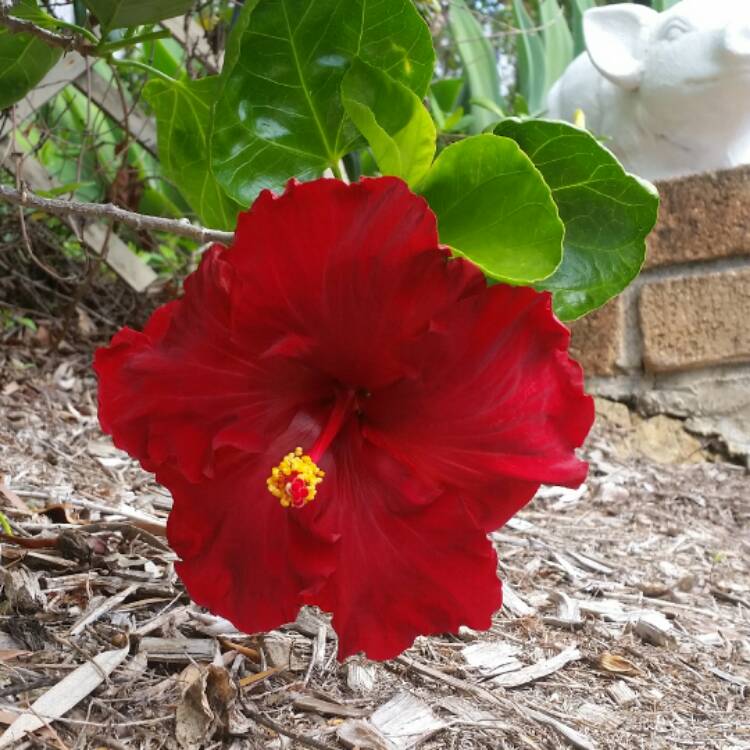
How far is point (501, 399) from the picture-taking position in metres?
0.54

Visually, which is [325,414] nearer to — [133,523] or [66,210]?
[66,210]

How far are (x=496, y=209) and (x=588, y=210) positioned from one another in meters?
0.09

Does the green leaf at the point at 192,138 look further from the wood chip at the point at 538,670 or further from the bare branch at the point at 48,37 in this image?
the wood chip at the point at 538,670

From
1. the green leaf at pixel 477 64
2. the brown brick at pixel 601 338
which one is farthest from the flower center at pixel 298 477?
the green leaf at pixel 477 64

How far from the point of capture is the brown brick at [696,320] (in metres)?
→ 2.05

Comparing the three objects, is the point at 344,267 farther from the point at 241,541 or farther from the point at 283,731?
the point at 283,731

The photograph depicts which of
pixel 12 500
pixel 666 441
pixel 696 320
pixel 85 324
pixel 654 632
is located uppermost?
pixel 12 500

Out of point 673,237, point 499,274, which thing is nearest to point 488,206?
point 499,274

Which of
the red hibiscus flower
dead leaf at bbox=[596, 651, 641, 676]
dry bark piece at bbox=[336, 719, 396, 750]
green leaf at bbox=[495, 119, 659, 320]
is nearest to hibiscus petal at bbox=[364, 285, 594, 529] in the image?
the red hibiscus flower

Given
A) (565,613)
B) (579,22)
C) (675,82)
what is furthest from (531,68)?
(565,613)

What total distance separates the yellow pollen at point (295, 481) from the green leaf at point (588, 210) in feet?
0.72

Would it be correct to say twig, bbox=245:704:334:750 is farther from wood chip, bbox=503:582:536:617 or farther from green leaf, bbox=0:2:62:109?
green leaf, bbox=0:2:62:109

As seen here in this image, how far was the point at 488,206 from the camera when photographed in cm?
56

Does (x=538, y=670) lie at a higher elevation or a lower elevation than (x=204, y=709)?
lower
